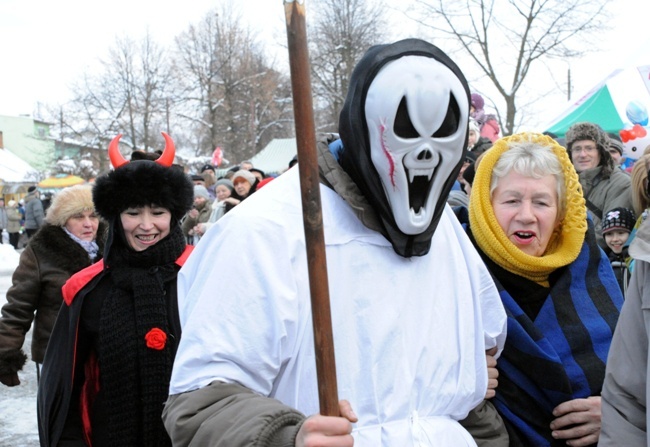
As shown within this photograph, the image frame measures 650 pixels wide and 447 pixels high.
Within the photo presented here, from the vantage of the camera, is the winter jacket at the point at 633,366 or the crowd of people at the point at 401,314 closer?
the crowd of people at the point at 401,314

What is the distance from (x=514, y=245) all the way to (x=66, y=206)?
2.91 meters

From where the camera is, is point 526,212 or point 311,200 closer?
point 311,200

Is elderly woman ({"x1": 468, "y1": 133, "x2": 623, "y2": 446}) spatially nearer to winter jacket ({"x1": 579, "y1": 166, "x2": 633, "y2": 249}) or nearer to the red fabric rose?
the red fabric rose

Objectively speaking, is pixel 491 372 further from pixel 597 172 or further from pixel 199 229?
pixel 199 229

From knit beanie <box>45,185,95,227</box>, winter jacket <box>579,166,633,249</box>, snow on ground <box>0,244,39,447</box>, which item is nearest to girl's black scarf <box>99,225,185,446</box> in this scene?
knit beanie <box>45,185,95,227</box>

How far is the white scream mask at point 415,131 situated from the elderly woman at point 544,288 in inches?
29.5

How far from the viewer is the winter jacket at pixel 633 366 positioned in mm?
1935

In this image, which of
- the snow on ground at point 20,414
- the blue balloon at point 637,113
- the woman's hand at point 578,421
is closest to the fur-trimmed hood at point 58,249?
the snow on ground at point 20,414

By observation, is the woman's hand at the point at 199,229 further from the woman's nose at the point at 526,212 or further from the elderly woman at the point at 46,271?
the woman's nose at the point at 526,212

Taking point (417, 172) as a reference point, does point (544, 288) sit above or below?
below

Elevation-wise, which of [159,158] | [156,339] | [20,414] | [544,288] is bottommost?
[20,414]

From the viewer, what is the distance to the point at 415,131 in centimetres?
178

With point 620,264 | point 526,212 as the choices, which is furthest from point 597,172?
point 526,212

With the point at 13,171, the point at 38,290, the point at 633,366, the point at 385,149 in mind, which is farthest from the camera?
the point at 13,171
